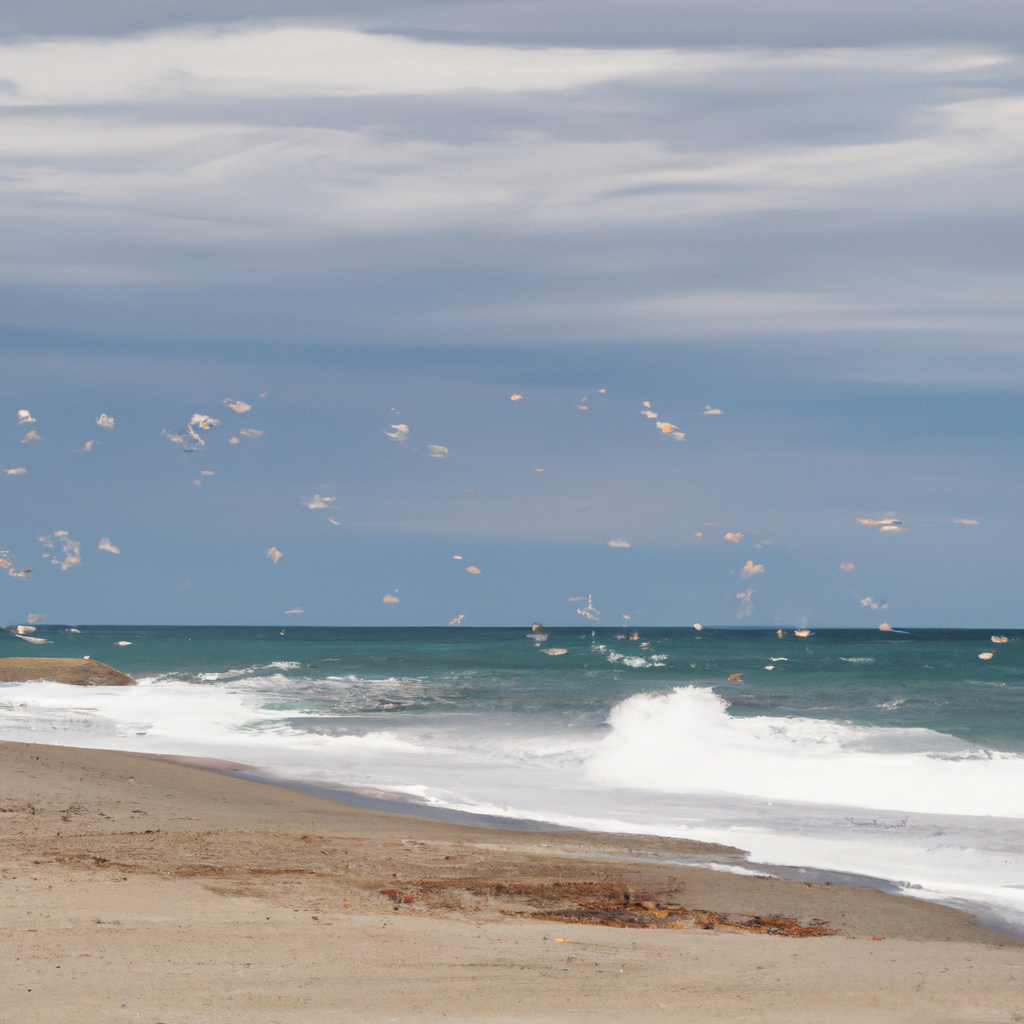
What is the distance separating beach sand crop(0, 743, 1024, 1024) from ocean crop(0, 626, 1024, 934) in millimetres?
1797

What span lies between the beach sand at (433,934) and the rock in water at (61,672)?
99.3 feet

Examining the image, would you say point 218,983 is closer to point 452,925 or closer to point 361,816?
point 452,925

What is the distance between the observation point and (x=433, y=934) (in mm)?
7199

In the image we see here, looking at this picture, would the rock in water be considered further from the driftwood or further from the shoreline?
the driftwood

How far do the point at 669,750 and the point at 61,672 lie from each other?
88.8 ft

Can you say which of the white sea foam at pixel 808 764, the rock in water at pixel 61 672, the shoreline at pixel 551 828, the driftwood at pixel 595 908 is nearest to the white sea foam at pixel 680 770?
the white sea foam at pixel 808 764

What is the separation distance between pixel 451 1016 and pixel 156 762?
13.0 meters

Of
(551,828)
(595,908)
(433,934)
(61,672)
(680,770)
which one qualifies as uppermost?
(433,934)

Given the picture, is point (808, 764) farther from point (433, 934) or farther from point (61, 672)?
point (61, 672)

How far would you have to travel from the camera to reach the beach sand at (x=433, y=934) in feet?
18.9

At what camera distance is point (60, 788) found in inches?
524

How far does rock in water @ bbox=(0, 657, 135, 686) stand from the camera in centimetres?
4034

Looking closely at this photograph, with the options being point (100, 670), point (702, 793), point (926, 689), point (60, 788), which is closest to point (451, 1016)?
point (60, 788)

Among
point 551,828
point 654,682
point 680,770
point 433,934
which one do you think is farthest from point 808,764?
point 654,682
